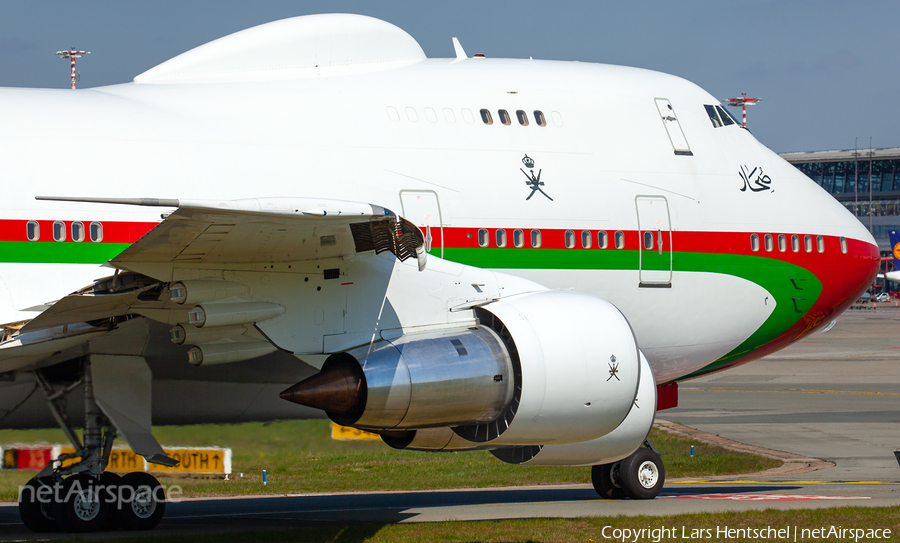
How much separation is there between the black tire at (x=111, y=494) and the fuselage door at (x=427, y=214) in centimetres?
443

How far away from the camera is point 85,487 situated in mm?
10906

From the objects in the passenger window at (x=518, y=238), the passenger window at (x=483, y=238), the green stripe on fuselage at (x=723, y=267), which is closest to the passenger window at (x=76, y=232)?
the green stripe on fuselage at (x=723, y=267)

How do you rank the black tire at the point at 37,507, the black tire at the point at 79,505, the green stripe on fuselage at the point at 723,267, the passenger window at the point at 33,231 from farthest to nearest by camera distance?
the green stripe on fuselage at the point at 723,267 → the black tire at the point at 37,507 → the black tire at the point at 79,505 → the passenger window at the point at 33,231

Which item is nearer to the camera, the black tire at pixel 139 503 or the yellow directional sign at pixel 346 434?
the black tire at pixel 139 503

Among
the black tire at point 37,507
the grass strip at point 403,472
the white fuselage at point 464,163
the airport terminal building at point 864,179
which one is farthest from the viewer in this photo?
the airport terminal building at point 864,179

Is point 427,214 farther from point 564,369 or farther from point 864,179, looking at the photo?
point 864,179

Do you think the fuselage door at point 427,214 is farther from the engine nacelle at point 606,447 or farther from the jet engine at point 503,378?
the engine nacelle at point 606,447

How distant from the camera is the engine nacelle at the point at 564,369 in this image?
9672 mm

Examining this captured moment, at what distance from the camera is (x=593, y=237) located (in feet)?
40.5

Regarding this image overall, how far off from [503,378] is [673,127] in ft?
17.8

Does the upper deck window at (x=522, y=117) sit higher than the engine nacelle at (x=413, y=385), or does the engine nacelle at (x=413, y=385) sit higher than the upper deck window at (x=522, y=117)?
the upper deck window at (x=522, y=117)

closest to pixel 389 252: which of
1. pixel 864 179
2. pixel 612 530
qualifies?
pixel 612 530

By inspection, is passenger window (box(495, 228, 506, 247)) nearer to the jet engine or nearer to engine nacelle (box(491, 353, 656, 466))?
the jet engine

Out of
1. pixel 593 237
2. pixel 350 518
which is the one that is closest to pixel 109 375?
pixel 350 518
